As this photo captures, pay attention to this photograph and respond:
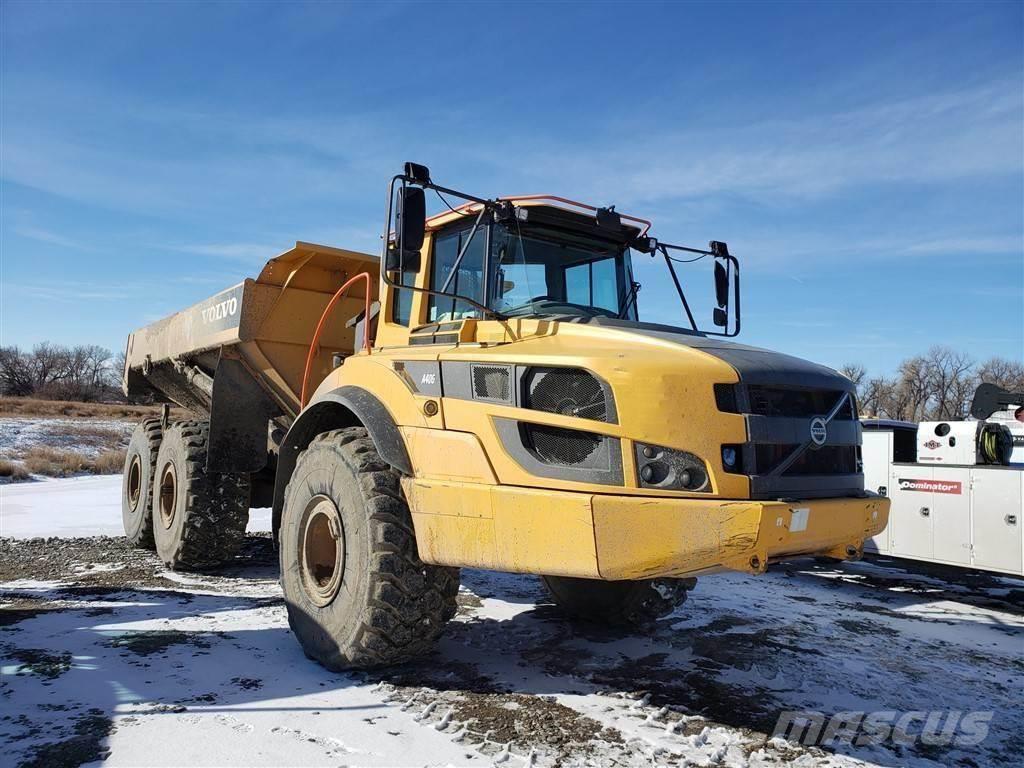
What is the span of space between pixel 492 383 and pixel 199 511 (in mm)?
4556

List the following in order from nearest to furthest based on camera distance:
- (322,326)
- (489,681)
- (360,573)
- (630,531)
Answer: (630,531)
(360,573)
(489,681)
(322,326)

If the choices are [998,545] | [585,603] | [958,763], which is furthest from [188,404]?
[998,545]

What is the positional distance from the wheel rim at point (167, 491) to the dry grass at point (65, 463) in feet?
46.5

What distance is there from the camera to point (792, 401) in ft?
13.0

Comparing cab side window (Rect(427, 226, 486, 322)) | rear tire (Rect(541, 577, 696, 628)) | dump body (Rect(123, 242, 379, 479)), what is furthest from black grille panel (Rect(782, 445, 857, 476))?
dump body (Rect(123, 242, 379, 479))

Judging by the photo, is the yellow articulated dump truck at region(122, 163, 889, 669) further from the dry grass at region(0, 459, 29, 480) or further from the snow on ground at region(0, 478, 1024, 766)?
the dry grass at region(0, 459, 29, 480)

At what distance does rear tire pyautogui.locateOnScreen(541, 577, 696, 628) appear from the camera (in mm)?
5723

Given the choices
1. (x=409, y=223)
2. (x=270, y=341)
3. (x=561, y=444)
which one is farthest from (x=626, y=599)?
(x=270, y=341)

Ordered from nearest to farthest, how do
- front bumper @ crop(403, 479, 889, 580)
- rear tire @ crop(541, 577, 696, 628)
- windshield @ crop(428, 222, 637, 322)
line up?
front bumper @ crop(403, 479, 889, 580)
windshield @ crop(428, 222, 637, 322)
rear tire @ crop(541, 577, 696, 628)

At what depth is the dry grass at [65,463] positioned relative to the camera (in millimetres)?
20109

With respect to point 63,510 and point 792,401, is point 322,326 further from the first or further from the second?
point 63,510

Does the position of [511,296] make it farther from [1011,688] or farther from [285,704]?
[1011,688]

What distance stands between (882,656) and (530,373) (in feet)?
11.5

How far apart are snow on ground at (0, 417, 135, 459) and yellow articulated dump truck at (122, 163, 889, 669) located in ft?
72.7
